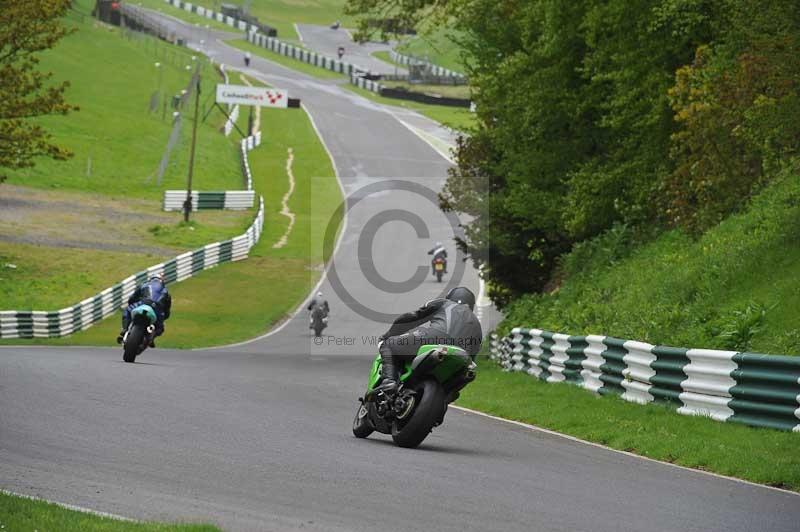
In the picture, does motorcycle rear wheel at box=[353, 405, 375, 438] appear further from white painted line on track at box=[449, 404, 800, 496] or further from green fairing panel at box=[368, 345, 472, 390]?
white painted line on track at box=[449, 404, 800, 496]

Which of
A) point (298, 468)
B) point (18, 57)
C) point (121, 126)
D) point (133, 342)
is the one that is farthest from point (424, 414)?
point (121, 126)

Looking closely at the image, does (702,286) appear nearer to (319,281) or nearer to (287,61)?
(319,281)

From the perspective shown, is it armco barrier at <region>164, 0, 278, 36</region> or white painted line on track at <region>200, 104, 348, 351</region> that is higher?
armco barrier at <region>164, 0, 278, 36</region>

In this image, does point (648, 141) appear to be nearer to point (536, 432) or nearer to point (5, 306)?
point (536, 432)

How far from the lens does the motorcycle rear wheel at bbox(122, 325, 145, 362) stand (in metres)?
20.9

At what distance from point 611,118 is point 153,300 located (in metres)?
11.0

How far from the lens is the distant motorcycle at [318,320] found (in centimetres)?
3616

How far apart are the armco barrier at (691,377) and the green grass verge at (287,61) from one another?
97937mm

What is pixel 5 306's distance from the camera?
35.6 metres

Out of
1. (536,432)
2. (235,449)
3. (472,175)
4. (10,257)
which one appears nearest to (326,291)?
(10,257)

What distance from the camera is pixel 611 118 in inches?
1066

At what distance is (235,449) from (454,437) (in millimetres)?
Result: 3266

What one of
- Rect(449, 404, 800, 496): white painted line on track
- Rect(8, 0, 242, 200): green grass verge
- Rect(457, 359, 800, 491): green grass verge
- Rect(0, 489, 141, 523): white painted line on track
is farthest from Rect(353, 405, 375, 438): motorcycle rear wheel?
Rect(8, 0, 242, 200): green grass verge

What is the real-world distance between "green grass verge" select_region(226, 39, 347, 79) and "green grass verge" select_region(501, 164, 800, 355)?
91.3 m
